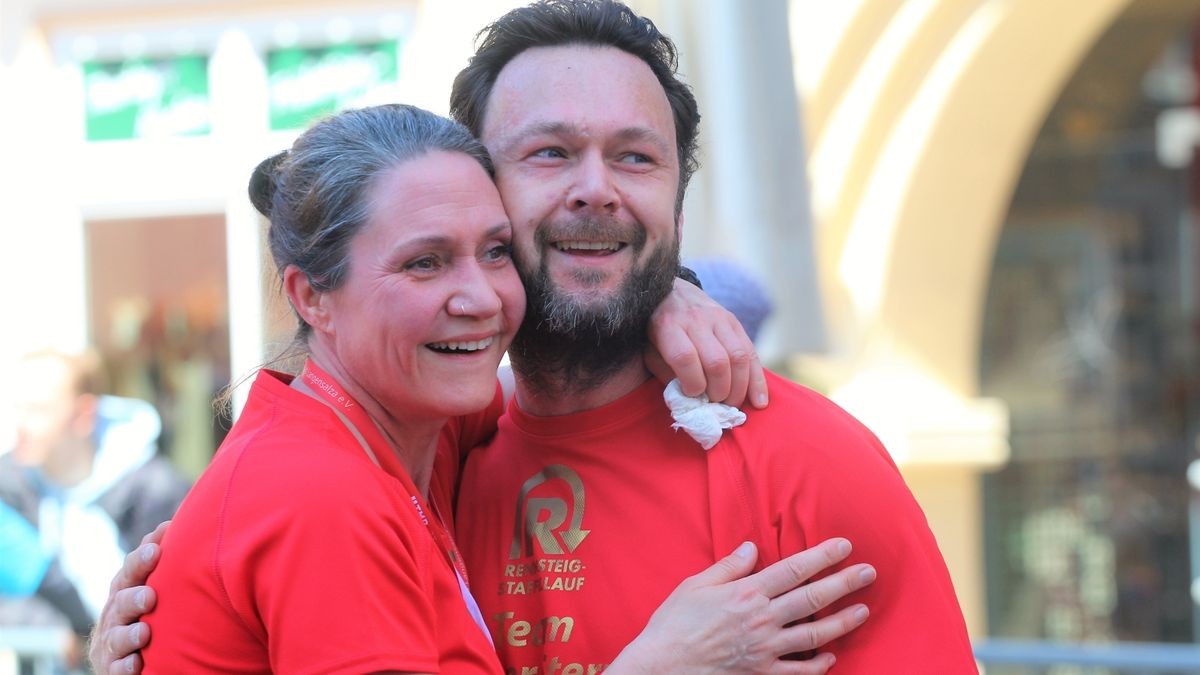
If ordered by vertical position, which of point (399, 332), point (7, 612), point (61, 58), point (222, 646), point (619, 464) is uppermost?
point (61, 58)

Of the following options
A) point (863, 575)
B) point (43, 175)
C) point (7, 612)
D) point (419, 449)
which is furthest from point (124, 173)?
point (863, 575)

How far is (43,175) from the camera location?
720 cm

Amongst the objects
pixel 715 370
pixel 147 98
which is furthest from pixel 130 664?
pixel 147 98

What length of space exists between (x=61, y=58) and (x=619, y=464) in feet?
19.8

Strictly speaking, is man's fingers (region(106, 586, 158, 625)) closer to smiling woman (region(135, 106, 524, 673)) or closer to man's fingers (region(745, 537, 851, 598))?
smiling woman (region(135, 106, 524, 673))

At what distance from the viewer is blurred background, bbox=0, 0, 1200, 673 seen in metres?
6.51

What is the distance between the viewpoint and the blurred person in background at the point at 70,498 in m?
5.46

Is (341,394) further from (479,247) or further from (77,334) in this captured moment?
(77,334)

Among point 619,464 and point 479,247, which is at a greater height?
point 479,247

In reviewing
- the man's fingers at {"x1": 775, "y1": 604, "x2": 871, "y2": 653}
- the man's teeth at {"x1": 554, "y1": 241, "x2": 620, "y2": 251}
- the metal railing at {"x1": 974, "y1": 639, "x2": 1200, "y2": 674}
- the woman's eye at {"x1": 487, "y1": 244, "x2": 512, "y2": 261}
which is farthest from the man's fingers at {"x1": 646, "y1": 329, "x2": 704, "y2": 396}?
the metal railing at {"x1": 974, "y1": 639, "x2": 1200, "y2": 674}

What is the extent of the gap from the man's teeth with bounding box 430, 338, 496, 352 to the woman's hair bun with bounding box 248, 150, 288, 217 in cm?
35

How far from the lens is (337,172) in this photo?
192 cm

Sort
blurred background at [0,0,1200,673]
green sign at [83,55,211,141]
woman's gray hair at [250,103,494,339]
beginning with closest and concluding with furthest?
woman's gray hair at [250,103,494,339]
blurred background at [0,0,1200,673]
green sign at [83,55,211,141]

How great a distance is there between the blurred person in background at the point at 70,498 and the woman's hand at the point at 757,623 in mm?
3950
